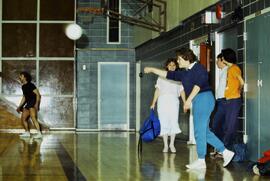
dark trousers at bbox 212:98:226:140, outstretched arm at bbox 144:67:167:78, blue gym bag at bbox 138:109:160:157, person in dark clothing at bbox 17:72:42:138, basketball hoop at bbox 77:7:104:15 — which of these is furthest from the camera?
basketball hoop at bbox 77:7:104:15

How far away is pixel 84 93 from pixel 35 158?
→ 34.5ft

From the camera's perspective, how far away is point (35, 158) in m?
8.83

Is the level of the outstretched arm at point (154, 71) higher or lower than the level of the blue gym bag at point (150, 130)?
higher

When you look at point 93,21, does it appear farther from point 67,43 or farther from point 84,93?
point 84,93

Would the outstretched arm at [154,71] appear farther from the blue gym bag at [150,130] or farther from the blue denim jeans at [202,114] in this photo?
the blue gym bag at [150,130]

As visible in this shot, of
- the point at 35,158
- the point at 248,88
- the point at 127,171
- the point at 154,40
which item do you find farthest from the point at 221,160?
the point at 154,40

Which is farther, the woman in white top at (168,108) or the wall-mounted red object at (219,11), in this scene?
the wall-mounted red object at (219,11)

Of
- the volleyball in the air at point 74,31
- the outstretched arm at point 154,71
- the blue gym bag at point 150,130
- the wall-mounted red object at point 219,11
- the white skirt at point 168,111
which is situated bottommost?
the blue gym bag at point 150,130

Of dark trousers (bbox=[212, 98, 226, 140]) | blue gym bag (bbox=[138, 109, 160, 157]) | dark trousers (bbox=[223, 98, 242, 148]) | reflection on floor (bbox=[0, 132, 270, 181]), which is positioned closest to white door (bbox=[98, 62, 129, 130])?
reflection on floor (bbox=[0, 132, 270, 181])

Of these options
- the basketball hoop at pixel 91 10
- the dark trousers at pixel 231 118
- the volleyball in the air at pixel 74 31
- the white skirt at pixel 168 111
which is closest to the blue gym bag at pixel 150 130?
the white skirt at pixel 168 111

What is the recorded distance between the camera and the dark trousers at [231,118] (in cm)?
856

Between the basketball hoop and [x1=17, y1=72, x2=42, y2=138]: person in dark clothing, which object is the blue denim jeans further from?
the basketball hoop

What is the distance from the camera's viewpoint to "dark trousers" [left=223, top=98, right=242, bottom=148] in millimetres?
8562

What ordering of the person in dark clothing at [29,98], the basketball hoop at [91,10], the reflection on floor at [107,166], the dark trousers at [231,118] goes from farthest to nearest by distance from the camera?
the basketball hoop at [91,10], the person in dark clothing at [29,98], the dark trousers at [231,118], the reflection on floor at [107,166]
